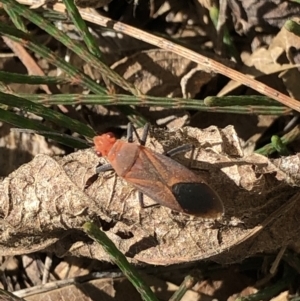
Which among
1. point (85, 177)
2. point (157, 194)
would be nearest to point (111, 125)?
point (85, 177)

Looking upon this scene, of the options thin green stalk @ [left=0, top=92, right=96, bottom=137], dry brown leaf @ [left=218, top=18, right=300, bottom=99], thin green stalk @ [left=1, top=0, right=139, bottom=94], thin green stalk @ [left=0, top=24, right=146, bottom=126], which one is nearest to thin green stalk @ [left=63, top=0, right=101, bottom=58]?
thin green stalk @ [left=1, top=0, right=139, bottom=94]

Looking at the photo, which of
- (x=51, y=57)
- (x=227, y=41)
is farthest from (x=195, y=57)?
(x=51, y=57)

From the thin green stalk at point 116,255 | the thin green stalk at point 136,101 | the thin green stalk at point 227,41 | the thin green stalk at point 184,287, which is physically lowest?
the thin green stalk at point 184,287

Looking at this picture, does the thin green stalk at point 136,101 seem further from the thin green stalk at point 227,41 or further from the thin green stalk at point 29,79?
the thin green stalk at point 227,41

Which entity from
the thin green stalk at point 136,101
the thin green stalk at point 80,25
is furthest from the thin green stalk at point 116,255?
the thin green stalk at point 80,25

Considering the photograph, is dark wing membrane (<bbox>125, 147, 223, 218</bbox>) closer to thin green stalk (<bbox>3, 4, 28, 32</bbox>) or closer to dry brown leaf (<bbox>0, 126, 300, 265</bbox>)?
dry brown leaf (<bbox>0, 126, 300, 265</bbox>)
